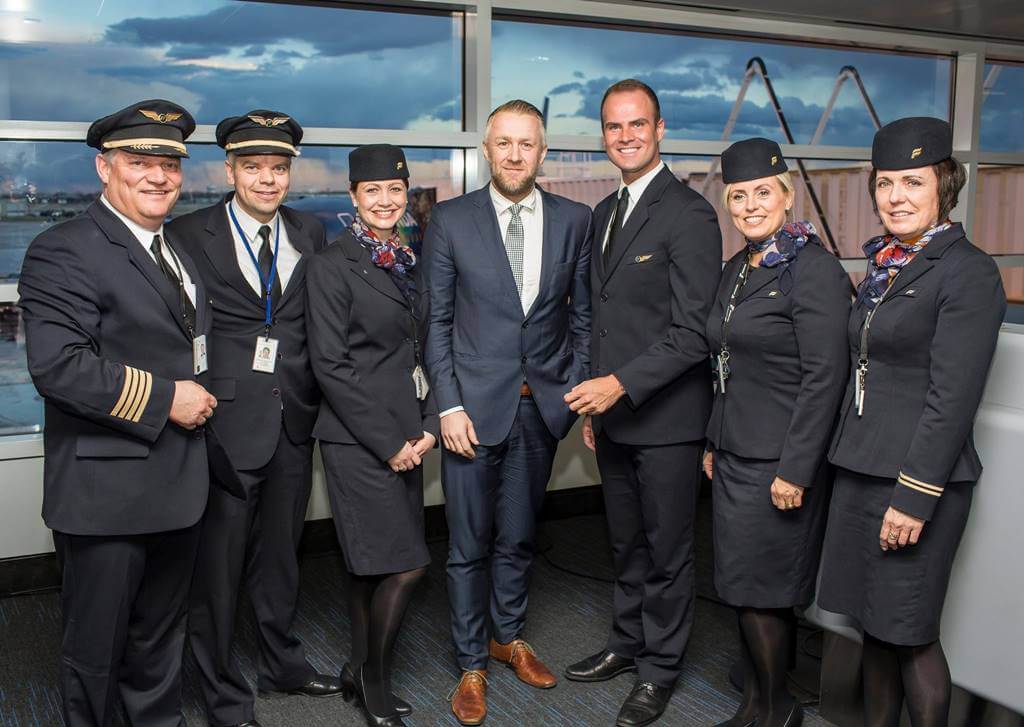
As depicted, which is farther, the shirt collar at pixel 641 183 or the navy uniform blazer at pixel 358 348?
the shirt collar at pixel 641 183

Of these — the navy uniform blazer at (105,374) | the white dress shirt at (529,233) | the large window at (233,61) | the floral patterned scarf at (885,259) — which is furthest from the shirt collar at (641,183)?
the large window at (233,61)

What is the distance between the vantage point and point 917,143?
2.27m

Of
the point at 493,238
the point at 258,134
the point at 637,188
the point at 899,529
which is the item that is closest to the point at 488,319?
the point at 493,238

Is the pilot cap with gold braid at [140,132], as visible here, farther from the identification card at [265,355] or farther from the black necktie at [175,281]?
the identification card at [265,355]

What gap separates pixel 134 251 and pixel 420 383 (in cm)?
96

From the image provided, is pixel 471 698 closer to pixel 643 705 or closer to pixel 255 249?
pixel 643 705

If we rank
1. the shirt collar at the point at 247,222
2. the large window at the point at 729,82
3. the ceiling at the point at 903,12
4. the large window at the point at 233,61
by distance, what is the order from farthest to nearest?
the large window at the point at 729,82 → the ceiling at the point at 903,12 → the large window at the point at 233,61 → the shirt collar at the point at 247,222

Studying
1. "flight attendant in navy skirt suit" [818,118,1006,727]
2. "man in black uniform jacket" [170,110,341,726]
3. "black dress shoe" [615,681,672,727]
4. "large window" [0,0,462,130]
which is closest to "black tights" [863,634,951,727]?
"flight attendant in navy skirt suit" [818,118,1006,727]

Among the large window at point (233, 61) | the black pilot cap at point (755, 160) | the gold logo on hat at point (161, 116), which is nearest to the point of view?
the gold logo on hat at point (161, 116)

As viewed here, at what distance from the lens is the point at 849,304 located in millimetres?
2543

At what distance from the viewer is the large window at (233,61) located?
416 centimetres

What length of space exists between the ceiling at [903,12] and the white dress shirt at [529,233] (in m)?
2.34

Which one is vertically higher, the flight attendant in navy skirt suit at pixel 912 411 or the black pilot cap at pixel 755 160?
the black pilot cap at pixel 755 160

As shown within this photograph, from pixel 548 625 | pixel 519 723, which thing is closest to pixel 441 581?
pixel 548 625
